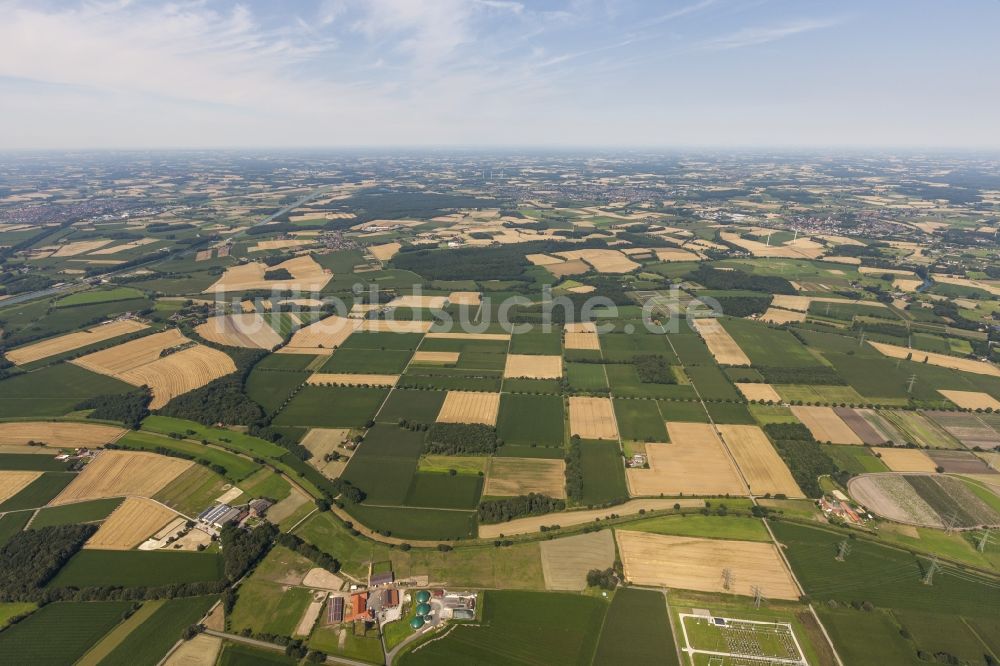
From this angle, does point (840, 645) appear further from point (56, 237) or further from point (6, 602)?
point (56, 237)

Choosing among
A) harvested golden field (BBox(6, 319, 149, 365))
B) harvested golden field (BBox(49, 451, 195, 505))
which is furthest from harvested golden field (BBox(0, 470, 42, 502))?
harvested golden field (BBox(6, 319, 149, 365))

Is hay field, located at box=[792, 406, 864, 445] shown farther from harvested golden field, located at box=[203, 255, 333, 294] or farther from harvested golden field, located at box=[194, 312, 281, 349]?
harvested golden field, located at box=[203, 255, 333, 294]

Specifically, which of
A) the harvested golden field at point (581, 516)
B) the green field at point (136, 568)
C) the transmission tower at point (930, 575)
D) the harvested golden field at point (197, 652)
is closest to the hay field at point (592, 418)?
the harvested golden field at point (581, 516)

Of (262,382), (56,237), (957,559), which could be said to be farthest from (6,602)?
(56,237)

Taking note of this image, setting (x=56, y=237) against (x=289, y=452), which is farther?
(x=56, y=237)

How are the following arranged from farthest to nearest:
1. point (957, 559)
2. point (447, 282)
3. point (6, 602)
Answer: point (447, 282) < point (957, 559) < point (6, 602)

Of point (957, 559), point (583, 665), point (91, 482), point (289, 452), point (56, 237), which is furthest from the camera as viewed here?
point (56, 237)

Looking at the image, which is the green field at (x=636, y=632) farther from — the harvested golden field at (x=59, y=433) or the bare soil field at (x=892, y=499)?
the harvested golden field at (x=59, y=433)
